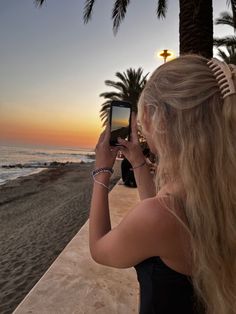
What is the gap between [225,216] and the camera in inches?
38.5

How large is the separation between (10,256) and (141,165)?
197 inches

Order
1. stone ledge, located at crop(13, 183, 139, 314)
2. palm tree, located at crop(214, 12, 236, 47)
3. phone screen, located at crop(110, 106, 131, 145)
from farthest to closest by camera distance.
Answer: palm tree, located at crop(214, 12, 236, 47) < stone ledge, located at crop(13, 183, 139, 314) < phone screen, located at crop(110, 106, 131, 145)

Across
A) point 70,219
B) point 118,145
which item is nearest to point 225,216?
point 118,145

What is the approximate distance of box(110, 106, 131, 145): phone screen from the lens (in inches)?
57.7

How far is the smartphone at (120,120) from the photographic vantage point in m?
1.48

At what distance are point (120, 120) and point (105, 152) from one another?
0.24 meters

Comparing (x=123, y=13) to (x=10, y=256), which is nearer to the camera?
(x=10, y=256)

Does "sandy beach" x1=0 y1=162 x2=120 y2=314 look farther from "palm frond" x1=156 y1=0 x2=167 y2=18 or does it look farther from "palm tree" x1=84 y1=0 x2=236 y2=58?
"palm frond" x1=156 y1=0 x2=167 y2=18

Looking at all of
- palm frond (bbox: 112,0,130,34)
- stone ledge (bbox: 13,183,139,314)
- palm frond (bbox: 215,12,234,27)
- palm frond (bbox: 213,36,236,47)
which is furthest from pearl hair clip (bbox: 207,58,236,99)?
palm frond (bbox: 215,12,234,27)

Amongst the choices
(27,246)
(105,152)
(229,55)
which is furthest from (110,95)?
(105,152)

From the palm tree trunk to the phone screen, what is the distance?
15.5ft

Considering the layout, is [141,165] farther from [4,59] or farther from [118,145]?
[4,59]

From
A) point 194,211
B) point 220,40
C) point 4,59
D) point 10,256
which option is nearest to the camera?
point 194,211

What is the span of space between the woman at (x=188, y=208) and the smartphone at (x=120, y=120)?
1.31 ft
